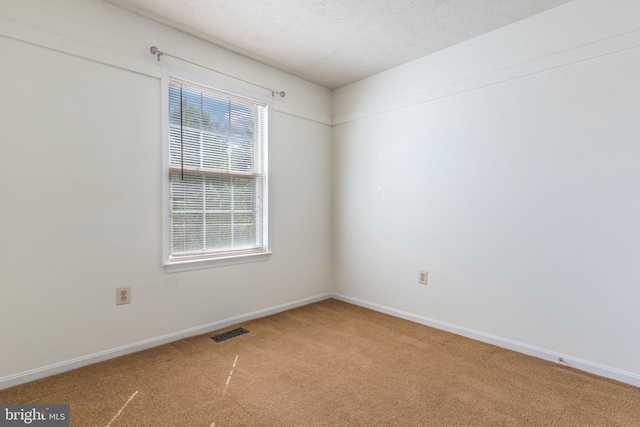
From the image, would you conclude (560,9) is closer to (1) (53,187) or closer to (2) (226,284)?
(2) (226,284)

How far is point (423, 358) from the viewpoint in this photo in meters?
2.33

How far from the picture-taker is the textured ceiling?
2.24 metres

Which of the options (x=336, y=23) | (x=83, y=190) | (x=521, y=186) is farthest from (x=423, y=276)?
(x=83, y=190)

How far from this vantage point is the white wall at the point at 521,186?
6.70ft

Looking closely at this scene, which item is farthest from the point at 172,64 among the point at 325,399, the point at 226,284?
the point at 325,399

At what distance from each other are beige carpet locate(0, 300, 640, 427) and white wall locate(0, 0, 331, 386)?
243mm

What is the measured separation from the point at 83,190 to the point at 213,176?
955mm

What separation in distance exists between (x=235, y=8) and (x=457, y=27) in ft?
5.55

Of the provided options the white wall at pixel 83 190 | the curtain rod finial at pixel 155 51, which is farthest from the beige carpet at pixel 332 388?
the curtain rod finial at pixel 155 51

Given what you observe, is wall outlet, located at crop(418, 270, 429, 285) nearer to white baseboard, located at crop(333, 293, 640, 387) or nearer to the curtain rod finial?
white baseboard, located at crop(333, 293, 640, 387)

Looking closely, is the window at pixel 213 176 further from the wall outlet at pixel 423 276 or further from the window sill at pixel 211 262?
the wall outlet at pixel 423 276

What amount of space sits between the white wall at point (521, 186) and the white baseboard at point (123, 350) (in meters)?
1.26

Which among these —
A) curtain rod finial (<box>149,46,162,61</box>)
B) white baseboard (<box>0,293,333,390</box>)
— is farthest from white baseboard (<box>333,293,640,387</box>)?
curtain rod finial (<box>149,46,162,61</box>)
